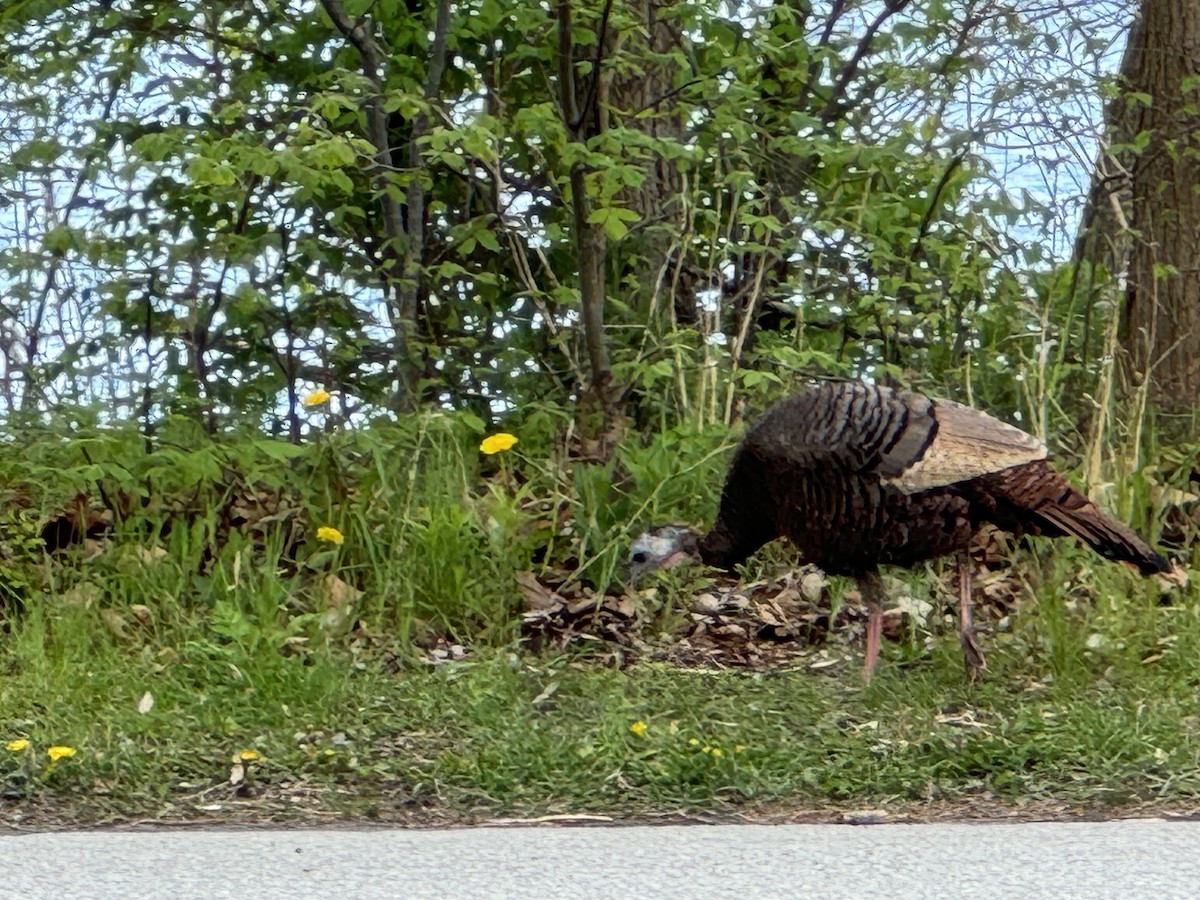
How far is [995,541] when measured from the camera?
682cm

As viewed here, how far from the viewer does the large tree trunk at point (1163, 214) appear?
25.2 feet

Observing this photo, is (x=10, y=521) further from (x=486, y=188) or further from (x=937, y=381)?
(x=937, y=381)

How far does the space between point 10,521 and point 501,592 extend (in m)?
1.87

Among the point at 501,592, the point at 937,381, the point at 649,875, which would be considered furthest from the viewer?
the point at 937,381

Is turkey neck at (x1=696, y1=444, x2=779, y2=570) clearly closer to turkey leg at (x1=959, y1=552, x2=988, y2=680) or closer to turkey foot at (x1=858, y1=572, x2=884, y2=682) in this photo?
turkey foot at (x1=858, y1=572, x2=884, y2=682)

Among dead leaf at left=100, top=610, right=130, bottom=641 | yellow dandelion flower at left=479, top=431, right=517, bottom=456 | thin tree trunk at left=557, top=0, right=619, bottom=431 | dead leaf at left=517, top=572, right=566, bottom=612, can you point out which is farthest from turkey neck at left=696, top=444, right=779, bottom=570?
dead leaf at left=100, top=610, right=130, bottom=641

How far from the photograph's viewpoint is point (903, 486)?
214 inches

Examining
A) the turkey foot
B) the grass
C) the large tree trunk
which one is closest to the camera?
the grass

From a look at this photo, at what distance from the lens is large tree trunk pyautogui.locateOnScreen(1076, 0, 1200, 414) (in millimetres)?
7691

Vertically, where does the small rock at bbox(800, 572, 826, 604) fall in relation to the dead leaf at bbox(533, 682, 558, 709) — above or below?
above

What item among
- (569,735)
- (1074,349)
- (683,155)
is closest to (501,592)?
(569,735)

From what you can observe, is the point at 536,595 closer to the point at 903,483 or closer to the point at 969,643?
the point at 903,483

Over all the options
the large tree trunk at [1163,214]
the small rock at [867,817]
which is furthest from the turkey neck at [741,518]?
the large tree trunk at [1163,214]

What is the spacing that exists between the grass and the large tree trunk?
1.65 m
